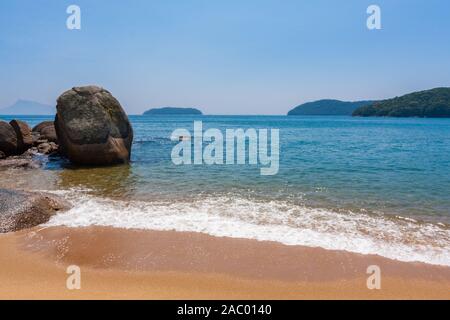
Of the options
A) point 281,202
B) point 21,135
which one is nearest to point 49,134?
point 21,135

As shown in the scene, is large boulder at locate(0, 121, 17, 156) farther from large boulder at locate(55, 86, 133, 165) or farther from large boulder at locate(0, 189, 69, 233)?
large boulder at locate(0, 189, 69, 233)

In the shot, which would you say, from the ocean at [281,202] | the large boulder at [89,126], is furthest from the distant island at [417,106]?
the large boulder at [89,126]

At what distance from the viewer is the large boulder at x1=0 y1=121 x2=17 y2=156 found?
18708 millimetres

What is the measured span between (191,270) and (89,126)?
1247 cm

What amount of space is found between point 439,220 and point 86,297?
330 inches

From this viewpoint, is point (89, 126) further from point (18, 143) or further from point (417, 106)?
point (417, 106)

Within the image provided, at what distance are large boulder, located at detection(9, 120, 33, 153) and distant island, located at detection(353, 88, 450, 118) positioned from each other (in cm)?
14773

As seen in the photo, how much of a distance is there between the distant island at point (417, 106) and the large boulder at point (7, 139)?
14890cm

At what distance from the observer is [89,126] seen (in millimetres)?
15945

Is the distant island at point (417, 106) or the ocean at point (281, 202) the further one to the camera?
the distant island at point (417, 106)

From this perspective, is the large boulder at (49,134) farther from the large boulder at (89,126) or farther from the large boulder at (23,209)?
the large boulder at (23,209)

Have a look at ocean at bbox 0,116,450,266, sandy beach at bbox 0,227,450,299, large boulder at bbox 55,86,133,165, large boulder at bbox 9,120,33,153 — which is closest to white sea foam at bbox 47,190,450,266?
ocean at bbox 0,116,450,266

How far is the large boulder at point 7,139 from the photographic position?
18.7 metres

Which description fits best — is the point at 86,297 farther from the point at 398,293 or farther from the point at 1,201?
the point at 1,201
